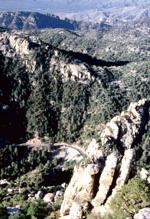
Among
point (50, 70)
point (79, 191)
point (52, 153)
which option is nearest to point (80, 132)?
point (52, 153)

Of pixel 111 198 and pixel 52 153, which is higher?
pixel 111 198

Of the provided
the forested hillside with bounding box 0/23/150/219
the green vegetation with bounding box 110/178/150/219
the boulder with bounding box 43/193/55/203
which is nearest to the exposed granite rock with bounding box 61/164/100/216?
the green vegetation with bounding box 110/178/150/219

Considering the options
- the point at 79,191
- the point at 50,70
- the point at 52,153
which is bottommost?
the point at 52,153

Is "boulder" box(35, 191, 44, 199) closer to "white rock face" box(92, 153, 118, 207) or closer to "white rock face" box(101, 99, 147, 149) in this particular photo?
"white rock face" box(101, 99, 147, 149)

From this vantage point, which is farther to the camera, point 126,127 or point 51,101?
point 51,101

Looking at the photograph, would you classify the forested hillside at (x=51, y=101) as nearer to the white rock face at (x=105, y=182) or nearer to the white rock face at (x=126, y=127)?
the white rock face at (x=126, y=127)

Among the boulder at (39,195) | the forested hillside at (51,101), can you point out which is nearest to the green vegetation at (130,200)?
the boulder at (39,195)

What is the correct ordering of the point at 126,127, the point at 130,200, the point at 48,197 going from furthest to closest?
the point at 126,127, the point at 48,197, the point at 130,200

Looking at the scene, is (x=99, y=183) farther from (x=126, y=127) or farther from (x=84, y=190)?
(x=126, y=127)

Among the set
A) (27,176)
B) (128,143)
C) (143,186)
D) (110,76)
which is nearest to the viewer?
(143,186)

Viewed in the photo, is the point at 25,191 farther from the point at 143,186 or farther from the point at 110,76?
the point at 110,76

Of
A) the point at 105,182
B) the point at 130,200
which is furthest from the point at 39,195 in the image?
the point at 130,200
